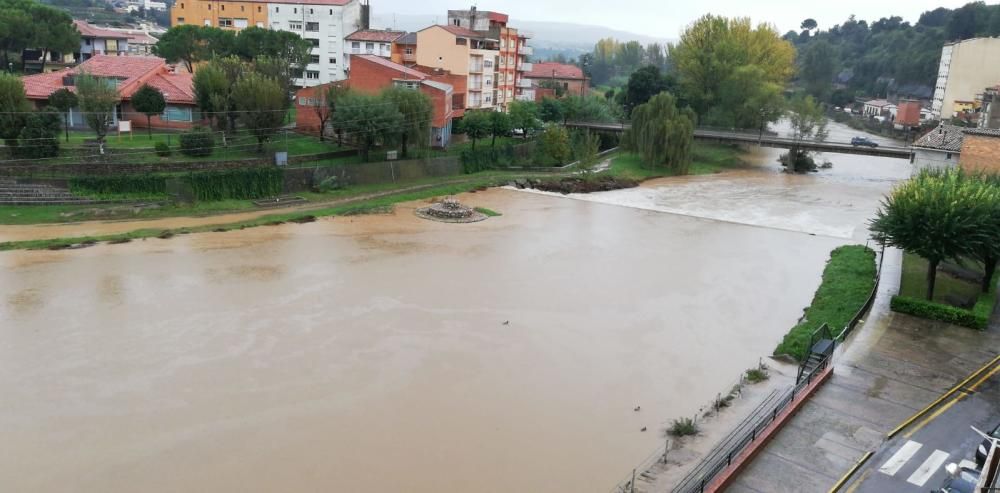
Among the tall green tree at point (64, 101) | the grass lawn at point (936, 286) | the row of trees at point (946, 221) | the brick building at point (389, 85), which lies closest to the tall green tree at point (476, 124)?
the brick building at point (389, 85)

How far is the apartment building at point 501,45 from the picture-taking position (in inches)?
2302

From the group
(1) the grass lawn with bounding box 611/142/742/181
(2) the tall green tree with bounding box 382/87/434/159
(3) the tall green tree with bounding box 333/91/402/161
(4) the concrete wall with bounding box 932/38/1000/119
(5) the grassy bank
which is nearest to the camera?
(5) the grassy bank

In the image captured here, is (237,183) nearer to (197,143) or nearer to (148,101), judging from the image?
(197,143)

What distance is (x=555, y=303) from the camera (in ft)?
69.8

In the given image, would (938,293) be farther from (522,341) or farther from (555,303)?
(522,341)

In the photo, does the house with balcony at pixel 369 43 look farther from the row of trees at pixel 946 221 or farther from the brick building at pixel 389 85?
the row of trees at pixel 946 221

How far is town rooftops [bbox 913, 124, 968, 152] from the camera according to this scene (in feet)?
120

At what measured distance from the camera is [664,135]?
47031 mm

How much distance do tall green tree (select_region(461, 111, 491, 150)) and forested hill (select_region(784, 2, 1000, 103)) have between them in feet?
208

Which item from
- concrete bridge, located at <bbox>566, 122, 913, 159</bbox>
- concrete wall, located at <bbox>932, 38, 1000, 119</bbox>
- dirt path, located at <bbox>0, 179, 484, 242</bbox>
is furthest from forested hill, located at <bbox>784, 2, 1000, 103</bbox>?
dirt path, located at <bbox>0, 179, 484, 242</bbox>

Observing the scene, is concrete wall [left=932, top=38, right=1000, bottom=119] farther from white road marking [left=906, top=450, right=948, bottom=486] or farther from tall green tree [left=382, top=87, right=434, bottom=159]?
white road marking [left=906, top=450, right=948, bottom=486]

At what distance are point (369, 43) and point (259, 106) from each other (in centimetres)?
2690

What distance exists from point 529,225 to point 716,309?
11585mm

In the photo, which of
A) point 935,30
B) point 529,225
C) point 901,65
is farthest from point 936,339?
point 935,30
